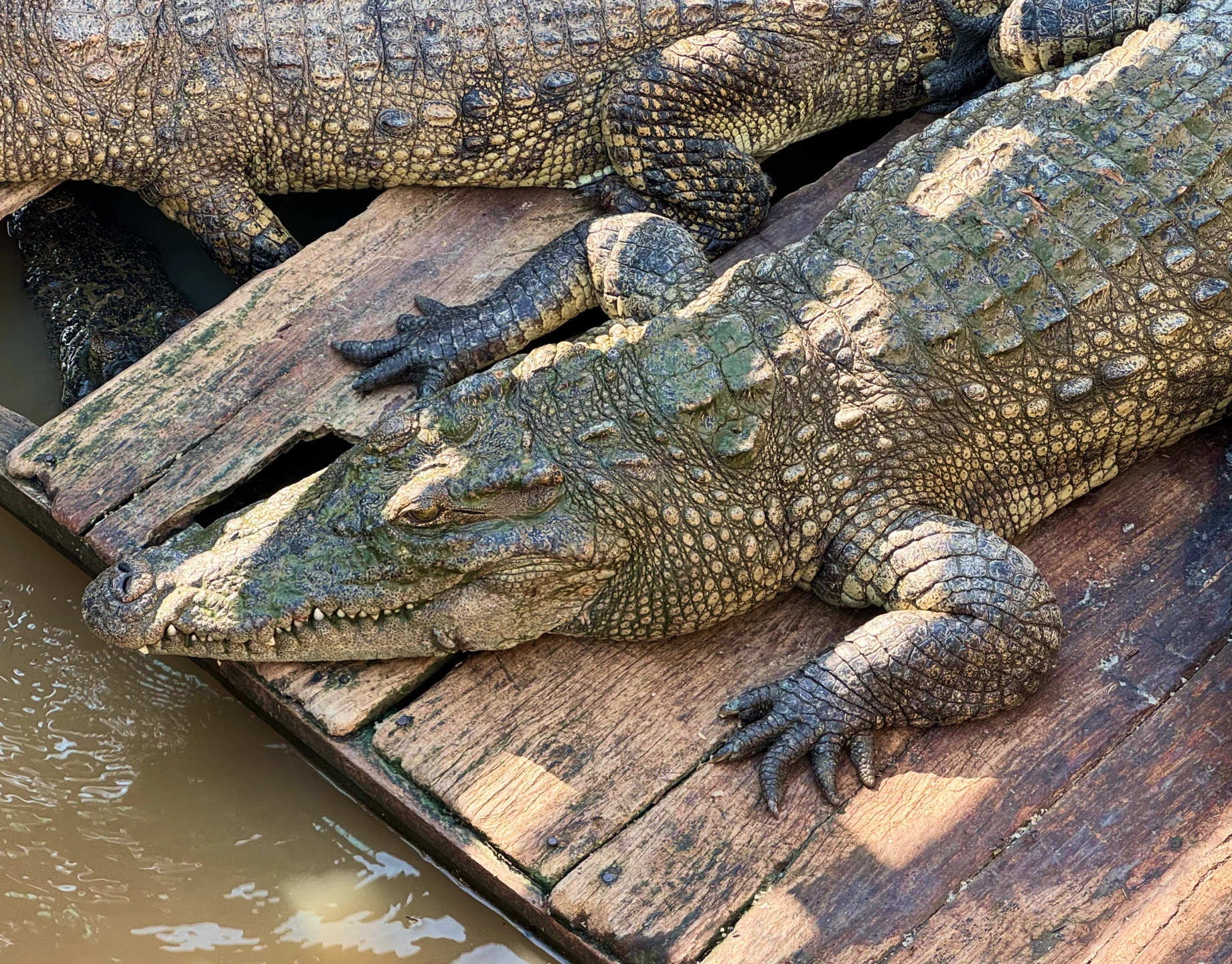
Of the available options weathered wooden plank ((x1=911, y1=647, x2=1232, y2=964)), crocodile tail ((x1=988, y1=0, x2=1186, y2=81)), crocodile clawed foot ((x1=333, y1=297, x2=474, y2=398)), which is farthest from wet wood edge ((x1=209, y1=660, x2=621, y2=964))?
crocodile tail ((x1=988, y1=0, x2=1186, y2=81))

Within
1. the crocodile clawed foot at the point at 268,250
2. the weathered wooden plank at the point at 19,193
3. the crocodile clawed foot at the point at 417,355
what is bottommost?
the crocodile clawed foot at the point at 417,355

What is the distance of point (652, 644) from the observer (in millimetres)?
3205

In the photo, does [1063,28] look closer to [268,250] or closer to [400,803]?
[268,250]

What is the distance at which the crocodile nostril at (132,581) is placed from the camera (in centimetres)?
293

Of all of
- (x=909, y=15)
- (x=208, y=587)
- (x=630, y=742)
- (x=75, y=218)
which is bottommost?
(x=630, y=742)

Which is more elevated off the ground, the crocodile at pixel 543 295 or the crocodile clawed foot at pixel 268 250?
the crocodile clawed foot at pixel 268 250

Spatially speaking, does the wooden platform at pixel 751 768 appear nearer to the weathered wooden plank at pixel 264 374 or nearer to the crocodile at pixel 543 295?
the weathered wooden plank at pixel 264 374

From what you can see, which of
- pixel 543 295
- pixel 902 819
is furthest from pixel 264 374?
pixel 902 819

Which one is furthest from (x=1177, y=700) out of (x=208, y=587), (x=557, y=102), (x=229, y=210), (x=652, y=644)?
(x=229, y=210)

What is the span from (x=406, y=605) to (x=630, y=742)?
61 centimetres

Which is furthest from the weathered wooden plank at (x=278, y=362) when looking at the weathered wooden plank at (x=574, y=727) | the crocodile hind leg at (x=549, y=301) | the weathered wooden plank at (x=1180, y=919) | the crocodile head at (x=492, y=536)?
the weathered wooden plank at (x=1180, y=919)

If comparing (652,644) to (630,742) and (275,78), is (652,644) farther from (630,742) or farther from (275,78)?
(275,78)

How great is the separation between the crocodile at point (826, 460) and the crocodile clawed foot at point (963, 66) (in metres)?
1.00

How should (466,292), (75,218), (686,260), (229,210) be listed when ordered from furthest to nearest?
(75,218), (229,210), (466,292), (686,260)
